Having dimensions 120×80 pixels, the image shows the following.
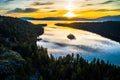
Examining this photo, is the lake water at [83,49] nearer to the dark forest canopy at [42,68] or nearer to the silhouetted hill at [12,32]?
the silhouetted hill at [12,32]

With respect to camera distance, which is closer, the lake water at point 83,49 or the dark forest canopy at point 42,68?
the dark forest canopy at point 42,68

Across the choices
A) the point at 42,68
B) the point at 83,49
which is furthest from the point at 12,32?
the point at 83,49

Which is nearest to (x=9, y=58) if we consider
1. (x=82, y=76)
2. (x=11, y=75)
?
(x=11, y=75)

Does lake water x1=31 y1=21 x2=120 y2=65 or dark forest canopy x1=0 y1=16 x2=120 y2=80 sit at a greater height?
dark forest canopy x1=0 y1=16 x2=120 y2=80

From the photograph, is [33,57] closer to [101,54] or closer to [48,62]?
[48,62]

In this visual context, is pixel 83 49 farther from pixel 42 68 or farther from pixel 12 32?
pixel 42 68

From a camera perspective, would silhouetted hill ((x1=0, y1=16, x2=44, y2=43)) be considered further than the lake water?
No

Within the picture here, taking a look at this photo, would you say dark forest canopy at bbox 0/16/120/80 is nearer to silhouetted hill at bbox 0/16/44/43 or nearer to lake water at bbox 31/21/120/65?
silhouetted hill at bbox 0/16/44/43

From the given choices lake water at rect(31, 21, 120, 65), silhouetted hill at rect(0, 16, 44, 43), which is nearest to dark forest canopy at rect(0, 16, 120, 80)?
silhouetted hill at rect(0, 16, 44, 43)

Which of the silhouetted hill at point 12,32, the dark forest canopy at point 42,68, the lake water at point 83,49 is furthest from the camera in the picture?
the lake water at point 83,49

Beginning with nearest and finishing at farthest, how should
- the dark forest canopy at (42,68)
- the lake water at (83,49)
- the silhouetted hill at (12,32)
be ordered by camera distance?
the dark forest canopy at (42,68) < the silhouetted hill at (12,32) < the lake water at (83,49)

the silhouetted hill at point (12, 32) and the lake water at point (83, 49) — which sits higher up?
the silhouetted hill at point (12, 32)

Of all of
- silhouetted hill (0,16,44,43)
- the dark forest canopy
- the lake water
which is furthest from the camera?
the lake water

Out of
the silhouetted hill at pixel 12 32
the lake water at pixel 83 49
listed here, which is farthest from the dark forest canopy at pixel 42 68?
the lake water at pixel 83 49
